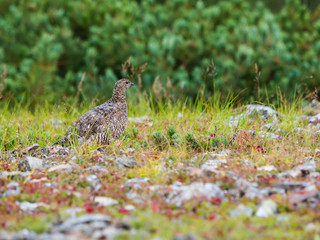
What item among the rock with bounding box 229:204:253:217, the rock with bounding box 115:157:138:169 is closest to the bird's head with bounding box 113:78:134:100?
the rock with bounding box 115:157:138:169

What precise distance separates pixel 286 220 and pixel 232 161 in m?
1.76

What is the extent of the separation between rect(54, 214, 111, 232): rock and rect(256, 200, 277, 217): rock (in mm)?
1270

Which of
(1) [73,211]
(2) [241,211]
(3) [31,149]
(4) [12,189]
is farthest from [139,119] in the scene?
(2) [241,211]

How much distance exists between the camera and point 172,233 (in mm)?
3377

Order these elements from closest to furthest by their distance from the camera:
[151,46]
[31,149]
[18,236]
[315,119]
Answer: [18,236]
[31,149]
[315,119]
[151,46]

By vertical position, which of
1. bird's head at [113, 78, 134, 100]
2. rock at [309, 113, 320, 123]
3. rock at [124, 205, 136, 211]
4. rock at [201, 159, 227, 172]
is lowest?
rock at [309, 113, 320, 123]

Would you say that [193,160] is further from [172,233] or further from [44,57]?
[44,57]

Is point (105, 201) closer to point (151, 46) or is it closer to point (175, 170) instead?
point (175, 170)

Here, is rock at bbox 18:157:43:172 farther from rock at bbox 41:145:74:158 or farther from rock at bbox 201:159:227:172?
rock at bbox 201:159:227:172

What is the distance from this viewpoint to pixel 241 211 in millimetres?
3990

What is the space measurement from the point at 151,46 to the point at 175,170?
6.64 meters

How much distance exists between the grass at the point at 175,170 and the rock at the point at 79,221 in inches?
6.0

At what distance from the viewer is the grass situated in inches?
142

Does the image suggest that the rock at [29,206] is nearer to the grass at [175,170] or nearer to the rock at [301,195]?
the grass at [175,170]
